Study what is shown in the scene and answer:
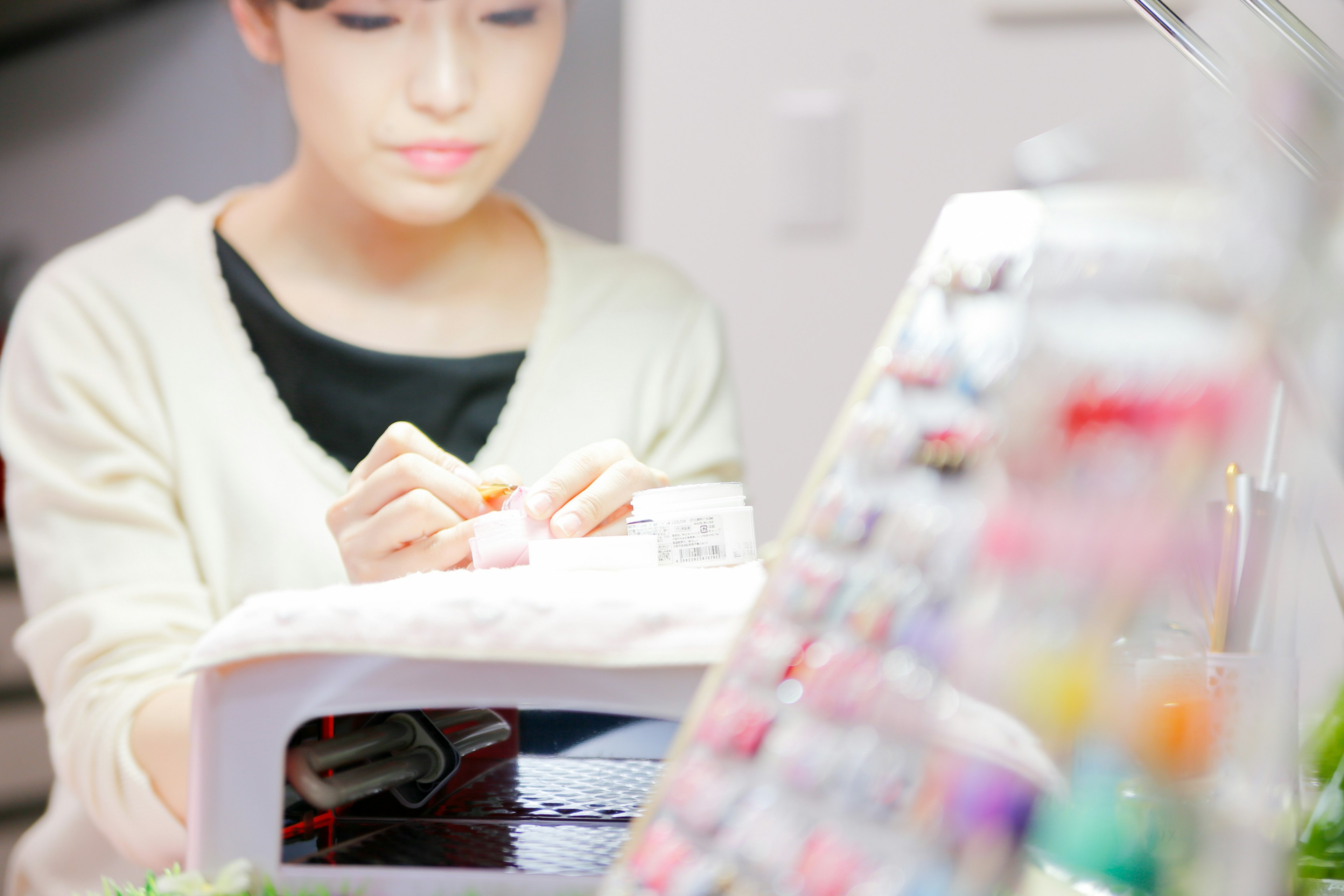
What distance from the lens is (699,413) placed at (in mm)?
1028

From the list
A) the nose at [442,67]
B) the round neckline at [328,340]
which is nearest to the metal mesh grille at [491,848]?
the round neckline at [328,340]

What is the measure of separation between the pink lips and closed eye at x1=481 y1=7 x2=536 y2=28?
11 centimetres

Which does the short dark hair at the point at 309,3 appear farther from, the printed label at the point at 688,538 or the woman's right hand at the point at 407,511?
the printed label at the point at 688,538

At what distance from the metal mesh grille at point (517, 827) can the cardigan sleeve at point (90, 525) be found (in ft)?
1.44

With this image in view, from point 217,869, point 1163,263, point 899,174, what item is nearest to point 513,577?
point 217,869

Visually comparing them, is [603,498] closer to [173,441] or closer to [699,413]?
[699,413]

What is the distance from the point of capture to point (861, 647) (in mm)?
295

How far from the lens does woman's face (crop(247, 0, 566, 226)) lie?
3.21 ft

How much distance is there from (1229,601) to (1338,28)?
2.16 ft

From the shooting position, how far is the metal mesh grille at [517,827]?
39cm

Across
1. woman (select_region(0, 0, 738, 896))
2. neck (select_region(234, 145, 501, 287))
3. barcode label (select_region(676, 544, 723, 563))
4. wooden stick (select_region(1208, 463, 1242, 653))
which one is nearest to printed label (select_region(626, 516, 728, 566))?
barcode label (select_region(676, 544, 723, 563))

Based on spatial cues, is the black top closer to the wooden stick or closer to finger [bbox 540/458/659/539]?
finger [bbox 540/458/659/539]

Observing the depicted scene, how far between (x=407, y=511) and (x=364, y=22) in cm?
53

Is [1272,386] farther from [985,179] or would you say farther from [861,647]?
[985,179]
